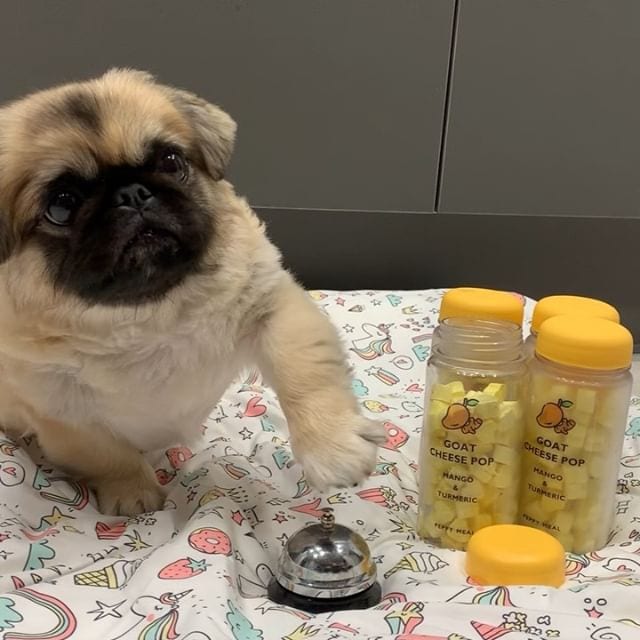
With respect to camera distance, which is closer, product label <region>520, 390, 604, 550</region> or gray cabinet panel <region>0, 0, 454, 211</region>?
product label <region>520, 390, 604, 550</region>

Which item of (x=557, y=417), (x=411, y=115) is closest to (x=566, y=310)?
(x=557, y=417)

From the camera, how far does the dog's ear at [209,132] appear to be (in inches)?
48.9

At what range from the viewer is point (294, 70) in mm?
2236

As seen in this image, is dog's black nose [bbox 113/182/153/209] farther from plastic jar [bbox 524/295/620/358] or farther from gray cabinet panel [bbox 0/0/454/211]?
gray cabinet panel [bbox 0/0/454/211]

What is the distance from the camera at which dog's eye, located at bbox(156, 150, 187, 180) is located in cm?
117

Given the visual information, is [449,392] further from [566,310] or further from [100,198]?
[100,198]

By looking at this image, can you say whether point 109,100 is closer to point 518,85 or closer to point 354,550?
point 354,550

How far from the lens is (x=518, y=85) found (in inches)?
90.4

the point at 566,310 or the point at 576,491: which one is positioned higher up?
the point at 566,310

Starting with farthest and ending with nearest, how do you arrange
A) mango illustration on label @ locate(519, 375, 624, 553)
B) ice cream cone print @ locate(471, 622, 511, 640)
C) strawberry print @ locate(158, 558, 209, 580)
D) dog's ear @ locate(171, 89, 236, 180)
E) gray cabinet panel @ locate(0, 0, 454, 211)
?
gray cabinet panel @ locate(0, 0, 454, 211)
dog's ear @ locate(171, 89, 236, 180)
mango illustration on label @ locate(519, 375, 624, 553)
strawberry print @ locate(158, 558, 209, 580)
ice cream cone print @ locate(471, 622, 511, 640)

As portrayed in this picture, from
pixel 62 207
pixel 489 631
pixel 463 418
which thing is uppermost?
pixel 62 207

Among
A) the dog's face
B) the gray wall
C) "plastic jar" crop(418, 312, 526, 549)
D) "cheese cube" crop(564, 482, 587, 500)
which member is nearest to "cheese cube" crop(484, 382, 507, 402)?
"plastic jar" crop(418, 312, 526, 549)

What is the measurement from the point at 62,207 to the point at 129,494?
0.44m

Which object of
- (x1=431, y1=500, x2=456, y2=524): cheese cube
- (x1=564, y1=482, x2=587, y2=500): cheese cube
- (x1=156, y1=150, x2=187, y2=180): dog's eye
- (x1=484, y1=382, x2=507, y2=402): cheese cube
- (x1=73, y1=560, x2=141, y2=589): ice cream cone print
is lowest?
(x1=73, y1=560, x2=141, y2=589): ice cream cone print
